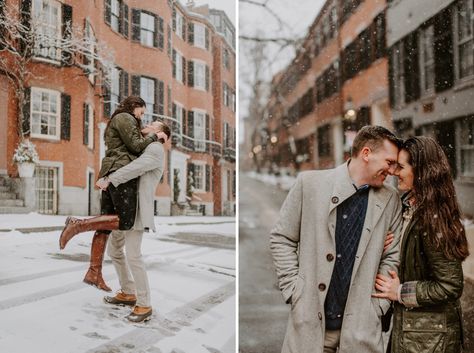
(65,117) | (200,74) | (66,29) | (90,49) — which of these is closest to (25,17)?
(66,29)

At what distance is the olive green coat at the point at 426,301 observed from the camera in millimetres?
2324

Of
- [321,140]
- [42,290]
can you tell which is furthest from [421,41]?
[42,290]

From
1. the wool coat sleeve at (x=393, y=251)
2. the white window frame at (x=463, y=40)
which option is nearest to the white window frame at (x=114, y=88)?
the wool coat sleeve at (x=393, y=251)

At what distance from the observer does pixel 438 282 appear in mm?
2332

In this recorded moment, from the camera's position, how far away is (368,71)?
12.2ft

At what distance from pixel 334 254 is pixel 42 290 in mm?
1866

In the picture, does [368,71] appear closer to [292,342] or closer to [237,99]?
[237,99]

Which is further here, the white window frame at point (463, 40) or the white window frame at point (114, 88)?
the white window frame at point (463, 40)

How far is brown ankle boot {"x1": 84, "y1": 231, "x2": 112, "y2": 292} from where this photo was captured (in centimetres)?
320

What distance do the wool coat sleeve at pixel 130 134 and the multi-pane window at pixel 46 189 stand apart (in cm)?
51

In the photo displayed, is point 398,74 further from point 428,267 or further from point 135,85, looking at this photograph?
point 135,85

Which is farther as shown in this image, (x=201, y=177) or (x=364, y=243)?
(x=201, y=177)

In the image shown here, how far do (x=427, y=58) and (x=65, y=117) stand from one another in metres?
2.59

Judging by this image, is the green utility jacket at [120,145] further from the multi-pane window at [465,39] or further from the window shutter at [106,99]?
the multi-pane window at [465,39]
